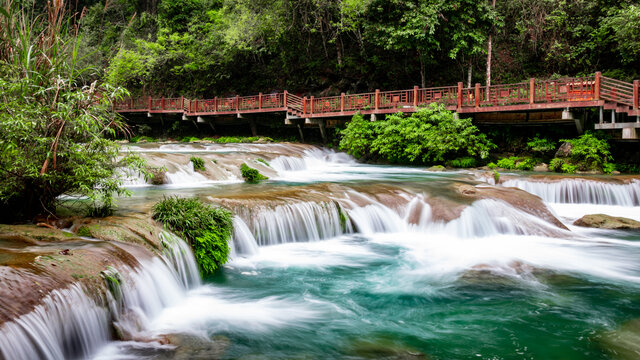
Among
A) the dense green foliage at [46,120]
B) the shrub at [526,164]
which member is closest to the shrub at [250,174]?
the dense green foliage at [46,120]

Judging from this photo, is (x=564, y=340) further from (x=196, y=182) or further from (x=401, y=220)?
(x=196, y=182)

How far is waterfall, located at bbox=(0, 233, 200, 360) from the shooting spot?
324 centimetres

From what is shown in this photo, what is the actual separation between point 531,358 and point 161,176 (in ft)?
35.2

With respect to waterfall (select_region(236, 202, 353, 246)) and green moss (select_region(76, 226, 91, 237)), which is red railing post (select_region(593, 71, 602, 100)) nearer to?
waterfall (select_region(236, 202, 353, 246))

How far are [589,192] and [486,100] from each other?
6.54 m

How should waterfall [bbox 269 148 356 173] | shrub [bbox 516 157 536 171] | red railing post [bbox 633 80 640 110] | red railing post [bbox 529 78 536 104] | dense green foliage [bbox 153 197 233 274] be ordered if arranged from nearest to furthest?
dense green foliage [bbox 153 197 233 274]
red railing post [bbox 633 80 640 110]
red railing post [bbox 529 78 536 104]
waterfall [bbox 269 148 356 173]
shrub [bbox 516 157 536 171]

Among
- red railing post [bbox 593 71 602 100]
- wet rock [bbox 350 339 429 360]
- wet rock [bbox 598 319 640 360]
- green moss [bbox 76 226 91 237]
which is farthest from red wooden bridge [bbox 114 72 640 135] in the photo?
wet rock [bbox 598 319 640 360]

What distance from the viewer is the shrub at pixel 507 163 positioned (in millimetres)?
18250

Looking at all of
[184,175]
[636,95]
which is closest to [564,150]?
[636,95]

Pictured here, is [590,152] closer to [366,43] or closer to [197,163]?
[197,163]

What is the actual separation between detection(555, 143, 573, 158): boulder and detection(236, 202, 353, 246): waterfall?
12.2 meters

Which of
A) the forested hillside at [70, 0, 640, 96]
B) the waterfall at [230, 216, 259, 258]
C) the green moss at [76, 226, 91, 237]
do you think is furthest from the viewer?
the forested hillside at [70, 0, 640, 96]

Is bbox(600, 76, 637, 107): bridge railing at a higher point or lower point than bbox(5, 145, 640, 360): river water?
higher

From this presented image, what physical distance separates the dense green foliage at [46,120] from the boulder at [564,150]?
54.2 ft
